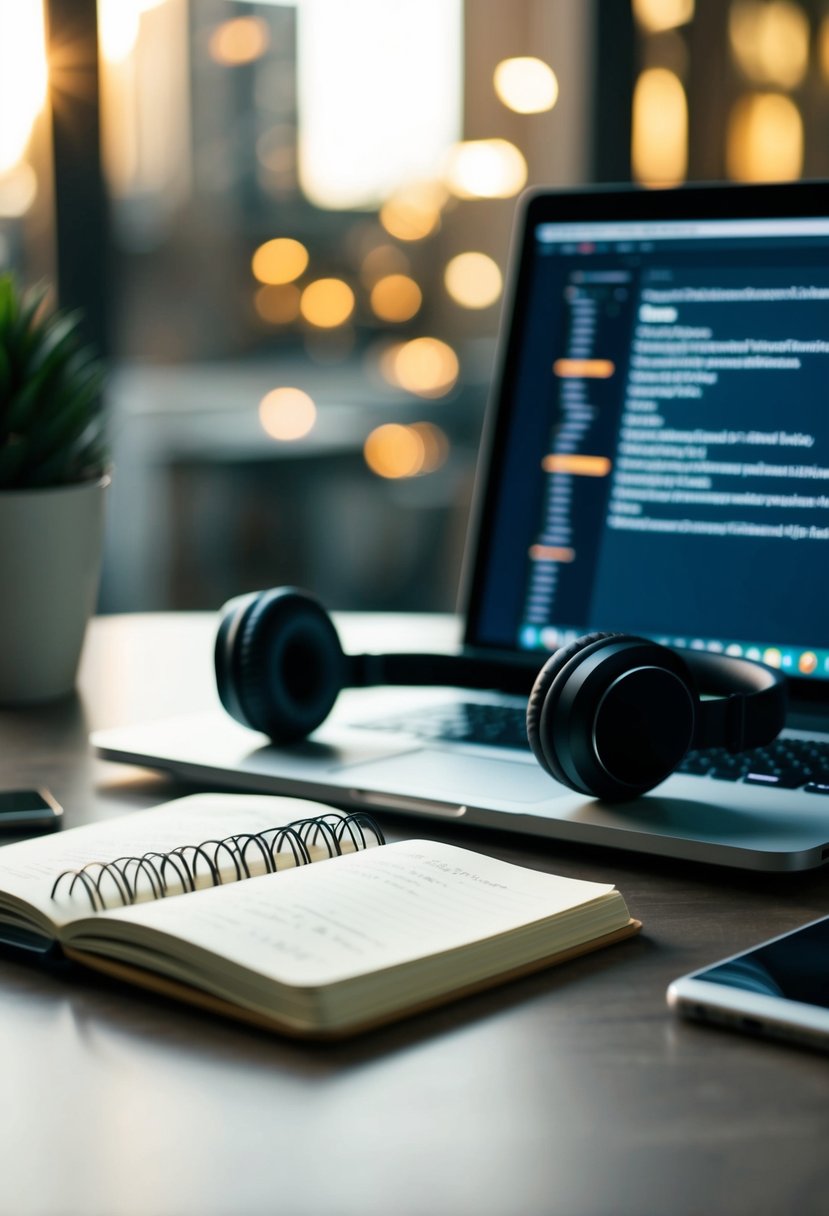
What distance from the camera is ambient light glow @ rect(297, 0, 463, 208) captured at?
137 inches

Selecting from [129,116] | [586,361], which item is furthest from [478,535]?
[129,116]

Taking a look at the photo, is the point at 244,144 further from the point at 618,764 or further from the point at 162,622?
the point at 618,764

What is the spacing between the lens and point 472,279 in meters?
3.80

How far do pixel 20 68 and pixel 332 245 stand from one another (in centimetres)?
138

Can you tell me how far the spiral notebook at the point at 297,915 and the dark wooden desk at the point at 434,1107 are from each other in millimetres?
11

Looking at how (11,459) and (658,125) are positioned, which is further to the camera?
(658,125)

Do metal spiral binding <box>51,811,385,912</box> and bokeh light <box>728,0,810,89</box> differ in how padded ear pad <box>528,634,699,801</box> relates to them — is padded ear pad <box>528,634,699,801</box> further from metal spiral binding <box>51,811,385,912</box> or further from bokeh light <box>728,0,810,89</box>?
bokeh light <box>728,0,810,89</box>

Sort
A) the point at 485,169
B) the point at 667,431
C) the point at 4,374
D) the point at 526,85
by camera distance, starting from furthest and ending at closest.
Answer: the point at 485,169, the point at 526,85, the point at 4,374, the point at 667,431

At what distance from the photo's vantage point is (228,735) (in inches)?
34.8

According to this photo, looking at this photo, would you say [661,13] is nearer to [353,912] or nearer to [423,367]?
[423,367]

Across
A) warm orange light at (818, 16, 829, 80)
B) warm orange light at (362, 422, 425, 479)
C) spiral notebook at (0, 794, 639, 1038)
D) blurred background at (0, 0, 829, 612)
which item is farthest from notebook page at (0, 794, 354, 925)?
warm orange light at (362, 422, 425, 479)

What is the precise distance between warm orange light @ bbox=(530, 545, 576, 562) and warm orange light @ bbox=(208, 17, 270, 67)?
9.40 ft

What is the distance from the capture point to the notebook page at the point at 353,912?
19.9 inches

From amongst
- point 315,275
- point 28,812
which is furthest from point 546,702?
point 315,275
